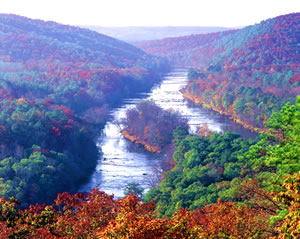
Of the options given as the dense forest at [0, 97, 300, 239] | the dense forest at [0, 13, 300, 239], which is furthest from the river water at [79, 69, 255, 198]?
the dense forest at [0, 97, 300, 239]

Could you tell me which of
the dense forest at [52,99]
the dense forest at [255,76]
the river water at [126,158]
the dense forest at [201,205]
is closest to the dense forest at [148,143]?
the dense forest at [201,205]

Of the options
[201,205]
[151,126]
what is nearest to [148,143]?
[151,126]

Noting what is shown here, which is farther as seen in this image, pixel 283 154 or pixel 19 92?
pixel 19 92

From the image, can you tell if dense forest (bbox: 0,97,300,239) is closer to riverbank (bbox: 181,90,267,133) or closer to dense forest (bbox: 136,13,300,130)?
riverbank (bbox: 181,90,267,133)

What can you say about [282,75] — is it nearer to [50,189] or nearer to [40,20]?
[50,189]

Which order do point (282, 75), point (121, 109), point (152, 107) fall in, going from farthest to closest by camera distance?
1. point (282, 75)
2. point (121, 109)
3. point (152, 107)

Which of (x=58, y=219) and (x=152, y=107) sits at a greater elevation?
(x=58, y=219)

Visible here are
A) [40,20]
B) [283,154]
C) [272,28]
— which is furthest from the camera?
[40,20]

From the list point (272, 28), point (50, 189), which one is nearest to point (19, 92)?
point (50, 189)
